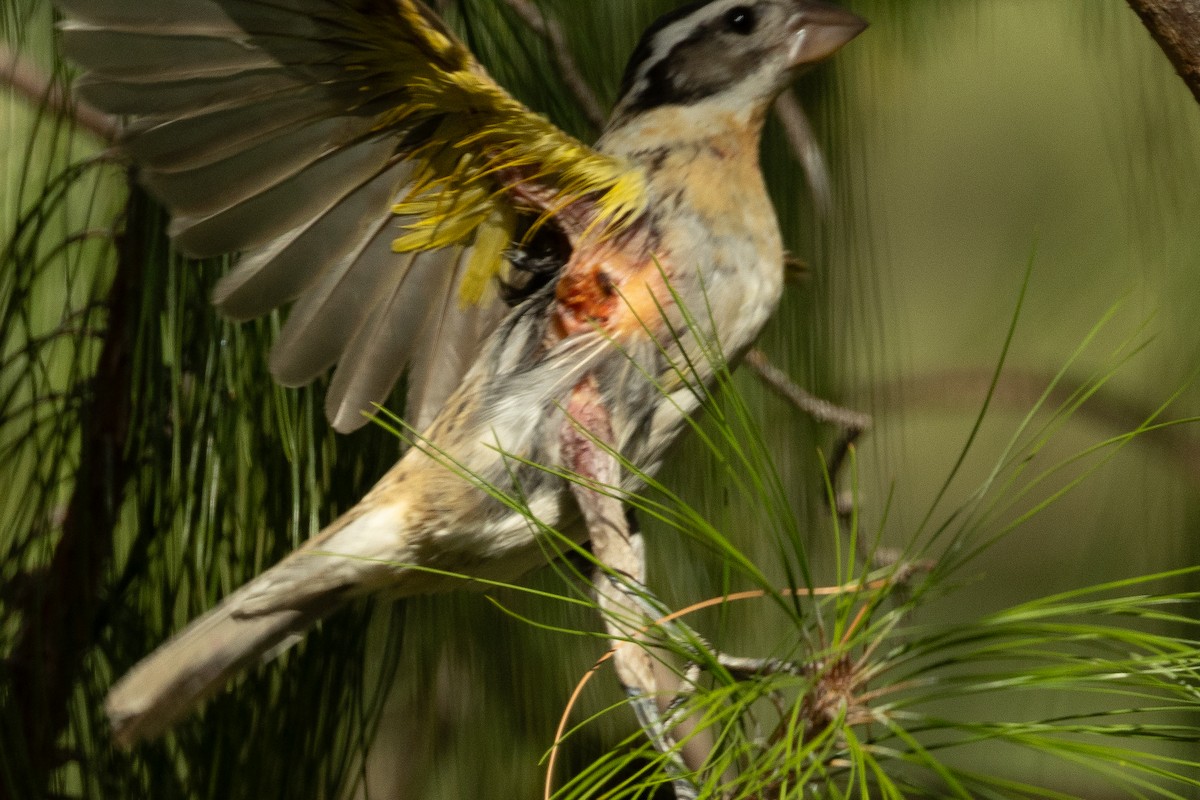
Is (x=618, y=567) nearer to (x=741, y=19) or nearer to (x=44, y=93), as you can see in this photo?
(x=741, y=19)

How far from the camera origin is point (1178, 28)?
0.53 metres

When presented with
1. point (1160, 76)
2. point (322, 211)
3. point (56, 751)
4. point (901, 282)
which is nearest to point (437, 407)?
point (322, 211)

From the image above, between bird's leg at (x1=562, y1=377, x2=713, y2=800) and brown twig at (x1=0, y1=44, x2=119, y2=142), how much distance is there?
0.98 feet

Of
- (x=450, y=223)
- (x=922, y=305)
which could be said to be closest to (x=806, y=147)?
(x=450, y=223)

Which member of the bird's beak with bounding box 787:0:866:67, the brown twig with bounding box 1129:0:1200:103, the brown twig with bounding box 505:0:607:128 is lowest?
the brown twig with bounding box 1129:0:1200:103

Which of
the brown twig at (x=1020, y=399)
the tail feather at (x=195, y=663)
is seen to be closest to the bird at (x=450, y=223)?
the tail feather at (x=195, y=663)

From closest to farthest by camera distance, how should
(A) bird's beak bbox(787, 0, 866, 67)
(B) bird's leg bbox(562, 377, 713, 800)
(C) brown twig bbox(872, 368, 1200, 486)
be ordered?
1. (B) bird's leg bbox(562, 377, 713, 800)
2. (A) bird's beak bbox(787, 0, 866, 67)
3. (C) brown twig bbox(872, 368, 1200, 486)

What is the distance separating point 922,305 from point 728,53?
32.3 inches

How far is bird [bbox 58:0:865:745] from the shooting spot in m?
0.52

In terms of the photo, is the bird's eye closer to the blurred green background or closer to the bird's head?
the bird's head

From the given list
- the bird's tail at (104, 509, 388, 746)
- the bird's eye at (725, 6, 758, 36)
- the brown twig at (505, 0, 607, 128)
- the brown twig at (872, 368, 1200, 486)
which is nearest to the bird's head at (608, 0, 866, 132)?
the bird's eye at (725, 6, 758, 36)

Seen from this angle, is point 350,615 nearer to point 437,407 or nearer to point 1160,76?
point 437,407

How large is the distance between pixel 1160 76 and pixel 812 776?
0.70 meters

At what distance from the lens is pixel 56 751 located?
2.16 ft
